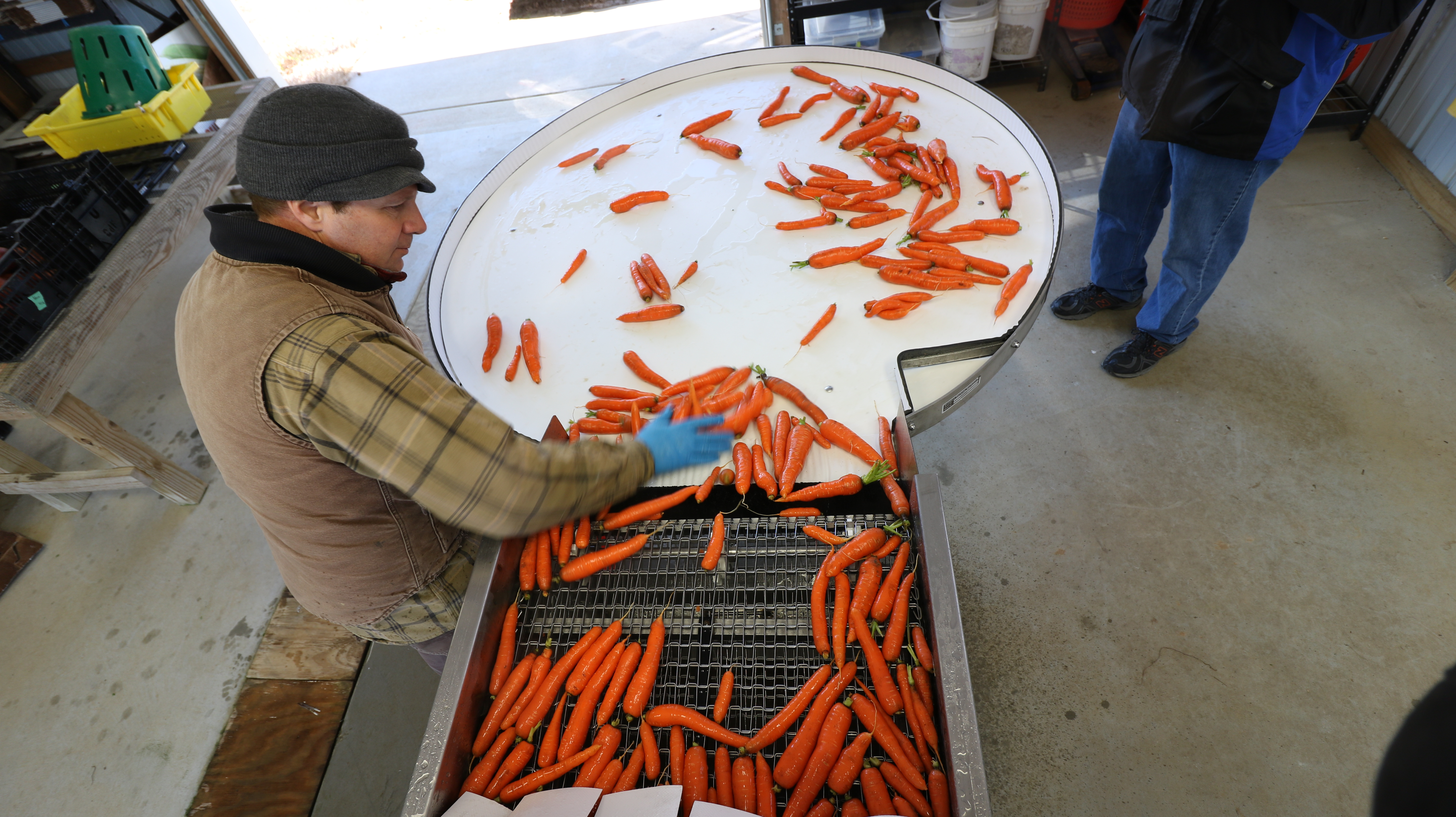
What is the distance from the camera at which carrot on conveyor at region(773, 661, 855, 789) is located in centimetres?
131

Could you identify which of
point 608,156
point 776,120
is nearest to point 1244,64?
point 776,120

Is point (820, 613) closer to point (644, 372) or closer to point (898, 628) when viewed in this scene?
point (898, 628)

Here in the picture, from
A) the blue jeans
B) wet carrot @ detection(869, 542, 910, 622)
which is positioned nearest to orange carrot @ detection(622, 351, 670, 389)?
wet carrot @ detection(869, 542, 910, 622)

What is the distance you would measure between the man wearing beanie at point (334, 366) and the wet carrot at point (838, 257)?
41.1 inches

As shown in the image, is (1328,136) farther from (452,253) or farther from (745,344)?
(452,253)

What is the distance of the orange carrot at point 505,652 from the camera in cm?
148

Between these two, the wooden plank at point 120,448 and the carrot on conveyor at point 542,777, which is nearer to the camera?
the carrot on conveyor at point 542,777

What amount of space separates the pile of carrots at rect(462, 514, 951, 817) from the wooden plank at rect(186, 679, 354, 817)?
169 centimetres

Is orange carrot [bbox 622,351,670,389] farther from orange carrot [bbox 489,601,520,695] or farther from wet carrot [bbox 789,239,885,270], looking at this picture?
orange carrot [bbox 489,601,520,695]

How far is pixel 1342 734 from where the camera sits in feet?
7.20

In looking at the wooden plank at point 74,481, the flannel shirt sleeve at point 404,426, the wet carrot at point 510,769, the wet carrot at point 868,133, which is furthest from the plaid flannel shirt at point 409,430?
the wooden plank at point 74,481

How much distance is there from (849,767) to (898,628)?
0.29 metres

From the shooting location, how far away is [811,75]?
311 cm

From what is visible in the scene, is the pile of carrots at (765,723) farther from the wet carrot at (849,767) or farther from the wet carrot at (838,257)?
the wet carrot at (838,257)
